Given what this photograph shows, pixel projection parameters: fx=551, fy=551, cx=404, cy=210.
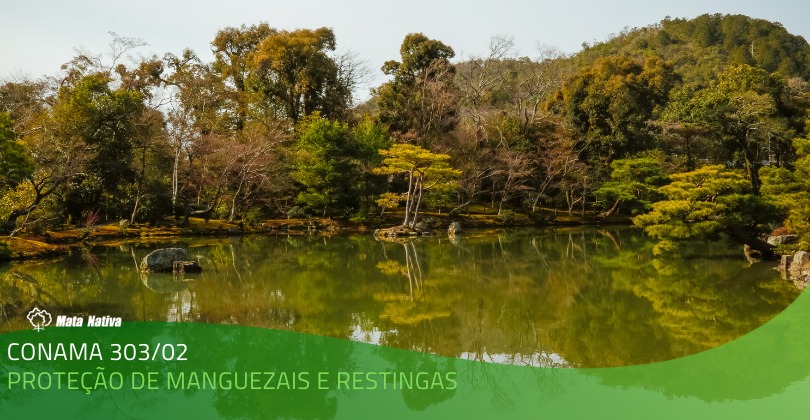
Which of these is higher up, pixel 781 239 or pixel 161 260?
pixel 781 239

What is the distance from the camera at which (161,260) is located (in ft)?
41.7

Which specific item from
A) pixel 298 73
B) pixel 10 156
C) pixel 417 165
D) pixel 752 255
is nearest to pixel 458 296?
pixel 752 255

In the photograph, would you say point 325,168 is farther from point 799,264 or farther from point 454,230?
point 799,264

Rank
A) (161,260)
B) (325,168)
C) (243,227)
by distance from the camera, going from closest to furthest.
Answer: (161,260), (243,227), (325,168)

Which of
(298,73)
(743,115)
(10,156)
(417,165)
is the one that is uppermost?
(298,73)

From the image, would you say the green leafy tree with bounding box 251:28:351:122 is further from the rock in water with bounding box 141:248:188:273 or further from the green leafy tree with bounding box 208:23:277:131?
the rock in water with bounding box 141:248:188:273

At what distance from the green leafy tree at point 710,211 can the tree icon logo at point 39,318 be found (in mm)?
13334

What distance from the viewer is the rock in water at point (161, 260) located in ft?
41.3

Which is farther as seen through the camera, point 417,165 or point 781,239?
point 417,165

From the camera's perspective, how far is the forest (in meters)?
20.3

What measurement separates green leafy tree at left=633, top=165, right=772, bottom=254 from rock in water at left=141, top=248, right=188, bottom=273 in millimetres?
11920

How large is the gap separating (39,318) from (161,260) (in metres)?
4.64

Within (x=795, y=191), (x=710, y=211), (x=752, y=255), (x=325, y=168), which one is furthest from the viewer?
(x=325, y=168)

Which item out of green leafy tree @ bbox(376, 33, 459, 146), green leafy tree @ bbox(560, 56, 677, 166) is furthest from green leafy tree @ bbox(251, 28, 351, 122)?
green leafy tree @ bbox(560, 56, 677, 166)
